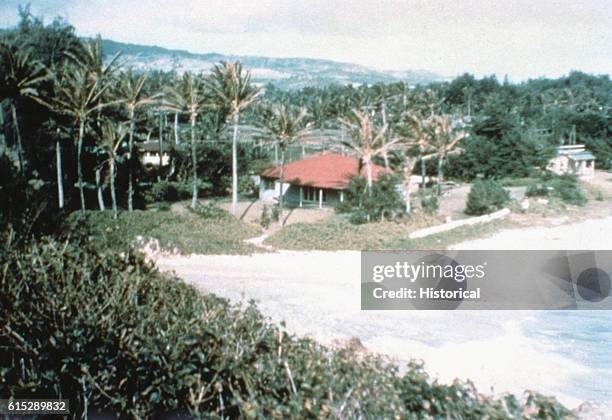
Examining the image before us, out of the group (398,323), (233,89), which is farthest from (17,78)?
(398,323)

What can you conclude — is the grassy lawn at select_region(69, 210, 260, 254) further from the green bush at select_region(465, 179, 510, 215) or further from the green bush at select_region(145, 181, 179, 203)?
the green bush at select_region(465, 179, 510, 215)

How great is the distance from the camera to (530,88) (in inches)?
2299

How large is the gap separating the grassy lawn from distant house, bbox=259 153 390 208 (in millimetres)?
6429

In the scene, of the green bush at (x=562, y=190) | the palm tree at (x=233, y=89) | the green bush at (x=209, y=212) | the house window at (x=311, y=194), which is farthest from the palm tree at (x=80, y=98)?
the green bush at (x=562, y=190)

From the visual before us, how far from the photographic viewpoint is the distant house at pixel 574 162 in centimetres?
2945

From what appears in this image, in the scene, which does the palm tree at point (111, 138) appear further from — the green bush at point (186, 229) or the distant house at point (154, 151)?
the distant house at point (154, 151)

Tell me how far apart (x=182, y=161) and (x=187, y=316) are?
23.2 metres

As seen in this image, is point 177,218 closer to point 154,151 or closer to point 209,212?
point 209,212

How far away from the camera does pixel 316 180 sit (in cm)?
2494

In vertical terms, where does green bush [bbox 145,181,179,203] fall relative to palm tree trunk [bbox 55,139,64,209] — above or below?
below

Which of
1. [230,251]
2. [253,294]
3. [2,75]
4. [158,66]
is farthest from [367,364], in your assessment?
[158,66]

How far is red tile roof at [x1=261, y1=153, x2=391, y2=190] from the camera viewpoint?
79.5 ft

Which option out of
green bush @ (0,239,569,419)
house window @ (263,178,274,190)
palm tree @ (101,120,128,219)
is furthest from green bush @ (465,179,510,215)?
green bush @ (0,239,569,419)

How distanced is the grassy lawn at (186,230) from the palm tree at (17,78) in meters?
5.32
